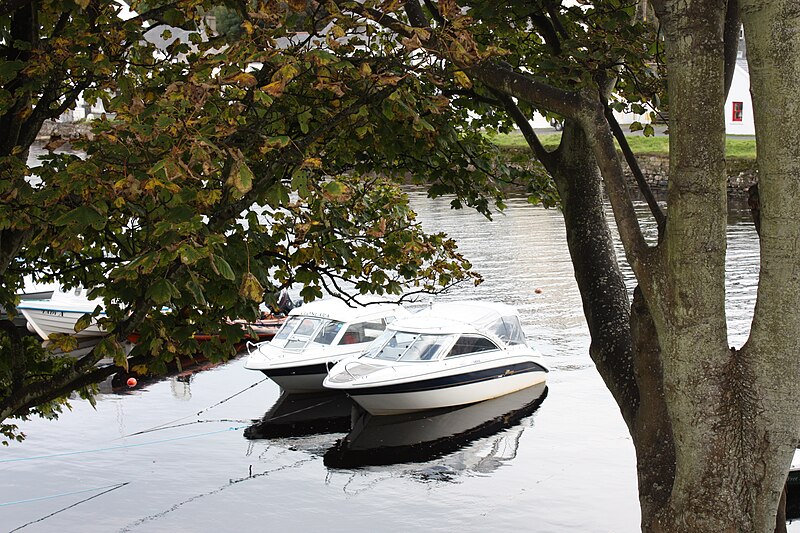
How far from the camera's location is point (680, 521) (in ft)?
18.3

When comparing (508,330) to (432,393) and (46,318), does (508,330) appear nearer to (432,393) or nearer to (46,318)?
(432,393)

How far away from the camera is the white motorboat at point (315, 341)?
25.0 metres

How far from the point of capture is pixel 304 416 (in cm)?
2406

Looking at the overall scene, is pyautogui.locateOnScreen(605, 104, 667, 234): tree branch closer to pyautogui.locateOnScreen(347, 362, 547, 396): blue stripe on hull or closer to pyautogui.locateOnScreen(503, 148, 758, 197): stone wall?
pyautogui.locateOnScreen(347, 362, 547, 396): blue stripe on hull

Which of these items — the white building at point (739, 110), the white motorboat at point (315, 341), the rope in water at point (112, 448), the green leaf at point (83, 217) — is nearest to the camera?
the green leaf at point (83, 217)

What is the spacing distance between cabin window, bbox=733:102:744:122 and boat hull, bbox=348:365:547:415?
47.9 m

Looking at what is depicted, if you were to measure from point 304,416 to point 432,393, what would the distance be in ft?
10.5

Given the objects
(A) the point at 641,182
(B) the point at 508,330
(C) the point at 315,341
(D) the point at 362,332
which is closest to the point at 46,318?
(C) the point at 315,341

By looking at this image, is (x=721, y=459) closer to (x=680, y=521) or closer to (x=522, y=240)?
(x=680, y=521)

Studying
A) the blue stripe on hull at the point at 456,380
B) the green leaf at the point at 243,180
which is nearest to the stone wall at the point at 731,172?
the blue stripe on hull at the point at 456,380

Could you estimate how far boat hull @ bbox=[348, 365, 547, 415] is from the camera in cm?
2297

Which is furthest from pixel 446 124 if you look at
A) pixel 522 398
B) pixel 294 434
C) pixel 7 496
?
pixel 522 398

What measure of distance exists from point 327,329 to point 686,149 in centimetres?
2119

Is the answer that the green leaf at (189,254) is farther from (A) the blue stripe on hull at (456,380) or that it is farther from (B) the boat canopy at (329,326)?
(B) the boat canopy at (329,326)
